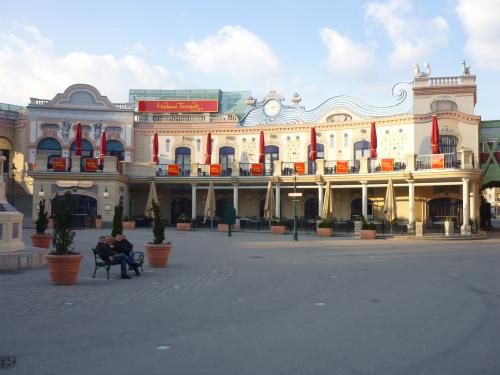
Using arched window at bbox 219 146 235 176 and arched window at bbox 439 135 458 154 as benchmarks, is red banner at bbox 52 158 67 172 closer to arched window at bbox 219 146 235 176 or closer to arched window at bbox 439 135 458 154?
arched window at bbox 219 146 235 176

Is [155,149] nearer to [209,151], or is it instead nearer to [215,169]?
[209,151]

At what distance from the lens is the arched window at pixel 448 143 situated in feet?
109

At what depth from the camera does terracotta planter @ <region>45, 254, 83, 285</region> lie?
35.0 feet

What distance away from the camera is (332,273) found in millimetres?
13133

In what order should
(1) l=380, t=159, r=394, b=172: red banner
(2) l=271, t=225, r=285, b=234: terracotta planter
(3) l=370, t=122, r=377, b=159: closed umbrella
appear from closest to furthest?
(2) l=271, t=225, r=285, b=234: terracotta planter
(1) l=380, t=159, r=394, b=172: red banner
(3) l=370, t=122, r=377, b=159: closed umbrella

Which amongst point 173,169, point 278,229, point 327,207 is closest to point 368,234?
point 327,207

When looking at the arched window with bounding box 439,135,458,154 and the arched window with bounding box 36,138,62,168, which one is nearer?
the arched window with bounding box 439,135,458,154

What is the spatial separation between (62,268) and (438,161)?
24483 millimetres

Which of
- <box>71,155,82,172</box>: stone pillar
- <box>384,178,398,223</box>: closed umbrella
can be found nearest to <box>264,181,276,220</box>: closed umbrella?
<box>384,178,398,223</box>: closed umbrella

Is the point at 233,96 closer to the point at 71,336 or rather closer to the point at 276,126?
the point at 276,126

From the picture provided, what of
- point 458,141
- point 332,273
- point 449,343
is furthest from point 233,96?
point 449,343

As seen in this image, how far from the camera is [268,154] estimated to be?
38156 millimetres

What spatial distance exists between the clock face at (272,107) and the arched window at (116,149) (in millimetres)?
11765

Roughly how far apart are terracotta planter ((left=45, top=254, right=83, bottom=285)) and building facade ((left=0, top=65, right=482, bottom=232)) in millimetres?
22791
